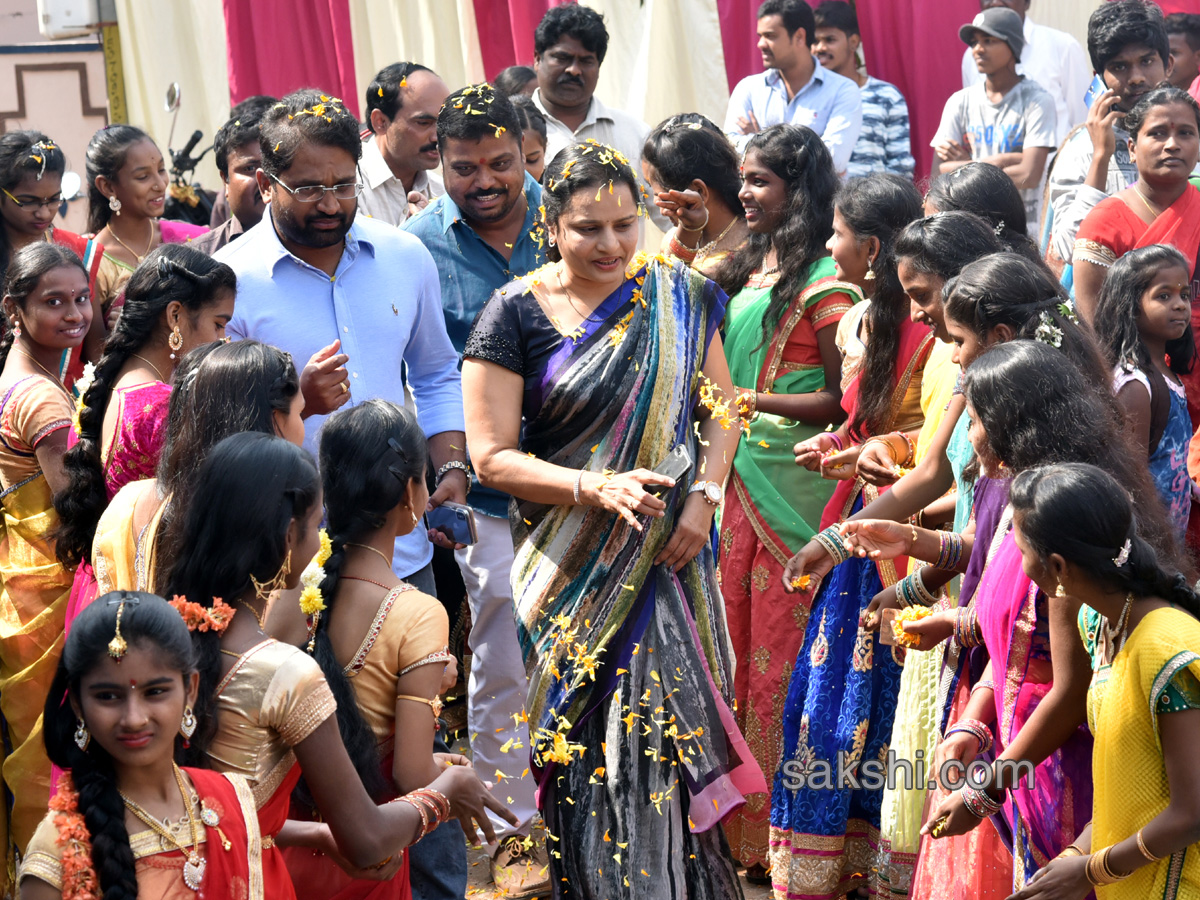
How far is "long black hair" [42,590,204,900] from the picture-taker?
6.45ft

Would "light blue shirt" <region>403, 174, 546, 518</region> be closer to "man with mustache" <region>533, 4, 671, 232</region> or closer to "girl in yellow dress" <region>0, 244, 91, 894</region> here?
"girl in yellow dress" <region>0, 244, 91, 894</region>

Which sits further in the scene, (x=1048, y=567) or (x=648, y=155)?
(x=648, y=155)

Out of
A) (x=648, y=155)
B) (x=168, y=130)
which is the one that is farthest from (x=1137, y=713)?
(x=168, y=130)

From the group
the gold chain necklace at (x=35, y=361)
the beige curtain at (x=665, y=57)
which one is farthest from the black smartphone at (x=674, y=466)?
the beige curtain at (x=665, y=57)

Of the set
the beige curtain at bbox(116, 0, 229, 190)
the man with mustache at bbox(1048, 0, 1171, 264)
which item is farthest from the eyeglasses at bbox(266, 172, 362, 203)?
the beige curtain at bbox(116, 0, 229, 190)

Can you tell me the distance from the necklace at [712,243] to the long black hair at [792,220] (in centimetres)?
9

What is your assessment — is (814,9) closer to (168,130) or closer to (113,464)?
(168,130)

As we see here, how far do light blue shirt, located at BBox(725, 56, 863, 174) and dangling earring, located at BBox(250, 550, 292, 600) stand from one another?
515cm

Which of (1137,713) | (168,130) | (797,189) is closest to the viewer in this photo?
(1137,713)

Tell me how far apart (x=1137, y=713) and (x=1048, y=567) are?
296 millimetres

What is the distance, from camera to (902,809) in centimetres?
360

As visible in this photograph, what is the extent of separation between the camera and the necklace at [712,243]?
4680 mm

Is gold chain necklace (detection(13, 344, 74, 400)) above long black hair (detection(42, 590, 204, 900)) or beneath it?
above

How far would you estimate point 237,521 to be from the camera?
7.77 feet
